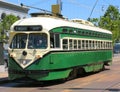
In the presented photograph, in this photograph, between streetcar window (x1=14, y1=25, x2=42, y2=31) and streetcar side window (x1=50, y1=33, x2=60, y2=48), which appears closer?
streetcar window (x1=14, y1=25, x2=42, y2=31)

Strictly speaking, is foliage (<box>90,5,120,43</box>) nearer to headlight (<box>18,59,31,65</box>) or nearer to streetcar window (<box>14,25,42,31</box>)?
streetcar window (<box>14,25,42,31</box>)

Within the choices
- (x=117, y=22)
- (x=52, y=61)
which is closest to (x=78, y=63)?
(x=52, y=61)

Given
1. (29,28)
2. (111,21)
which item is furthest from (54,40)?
(111,21)

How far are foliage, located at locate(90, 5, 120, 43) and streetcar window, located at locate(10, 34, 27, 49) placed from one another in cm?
5191

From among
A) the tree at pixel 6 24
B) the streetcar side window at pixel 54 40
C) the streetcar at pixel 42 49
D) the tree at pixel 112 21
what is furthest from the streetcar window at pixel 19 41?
the tree at pixel 112 21

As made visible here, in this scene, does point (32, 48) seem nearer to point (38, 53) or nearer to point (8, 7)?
point (38, 53)

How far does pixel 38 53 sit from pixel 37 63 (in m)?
0.42

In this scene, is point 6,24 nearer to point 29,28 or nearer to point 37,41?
point 29,28

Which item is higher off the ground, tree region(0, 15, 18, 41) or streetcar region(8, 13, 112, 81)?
tree region(0, 15, 18, 41)

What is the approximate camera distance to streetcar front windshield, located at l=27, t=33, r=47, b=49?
1856 centimetres

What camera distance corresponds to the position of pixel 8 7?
7356 centimetres


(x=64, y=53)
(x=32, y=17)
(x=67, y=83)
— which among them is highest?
(x=32, y=17)

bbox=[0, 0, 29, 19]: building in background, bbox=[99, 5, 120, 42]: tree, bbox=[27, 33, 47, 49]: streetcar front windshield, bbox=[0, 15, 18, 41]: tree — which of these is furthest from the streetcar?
bbox=[0, 0, 29, 19]: building in background

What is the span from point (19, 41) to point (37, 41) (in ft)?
2.79
